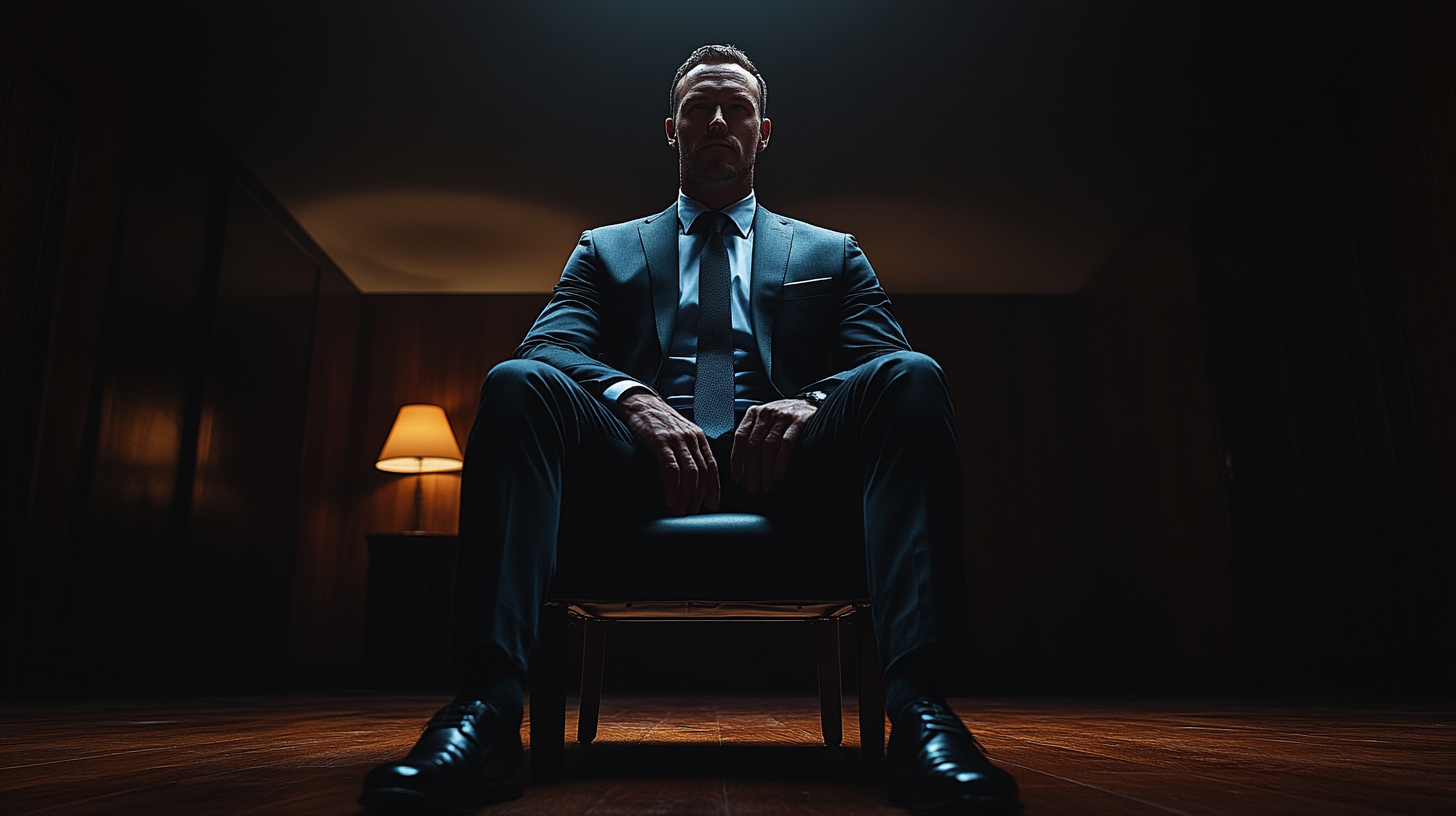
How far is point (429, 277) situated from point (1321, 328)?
15.3 feet

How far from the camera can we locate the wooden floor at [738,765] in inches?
33.3

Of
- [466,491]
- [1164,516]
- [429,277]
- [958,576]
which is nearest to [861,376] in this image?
[958,576]

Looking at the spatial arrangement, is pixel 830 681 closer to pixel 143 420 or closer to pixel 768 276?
pixel 768 276

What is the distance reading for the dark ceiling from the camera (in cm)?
332

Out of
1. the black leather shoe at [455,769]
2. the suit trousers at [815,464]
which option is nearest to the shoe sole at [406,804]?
the black leather shoe at [455,769]

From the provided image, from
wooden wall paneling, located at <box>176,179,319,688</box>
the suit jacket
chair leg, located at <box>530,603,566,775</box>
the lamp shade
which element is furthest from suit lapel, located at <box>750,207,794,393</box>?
the lamp shade

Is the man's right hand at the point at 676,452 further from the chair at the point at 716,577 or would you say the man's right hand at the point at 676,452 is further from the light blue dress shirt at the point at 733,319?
the light blue dress shirt at the point at 733,319

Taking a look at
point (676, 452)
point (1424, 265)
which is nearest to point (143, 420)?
point (676, 452)

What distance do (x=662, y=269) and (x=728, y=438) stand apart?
0.32 m

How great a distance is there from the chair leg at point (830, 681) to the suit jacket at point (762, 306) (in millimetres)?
486

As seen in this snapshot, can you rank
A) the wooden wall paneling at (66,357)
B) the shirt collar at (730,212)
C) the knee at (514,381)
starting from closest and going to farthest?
1. the knee at (514,381)
2. the shirt collar at (730,212)
3. the wooden wall paneling at (66,357)

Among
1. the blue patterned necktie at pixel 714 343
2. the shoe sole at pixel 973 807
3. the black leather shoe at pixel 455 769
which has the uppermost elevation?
the blue patterned necktie at pixel 714 343

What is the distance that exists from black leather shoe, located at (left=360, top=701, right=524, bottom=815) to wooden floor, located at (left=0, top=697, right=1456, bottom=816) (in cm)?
3

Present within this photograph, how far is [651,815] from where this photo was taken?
77 cm
